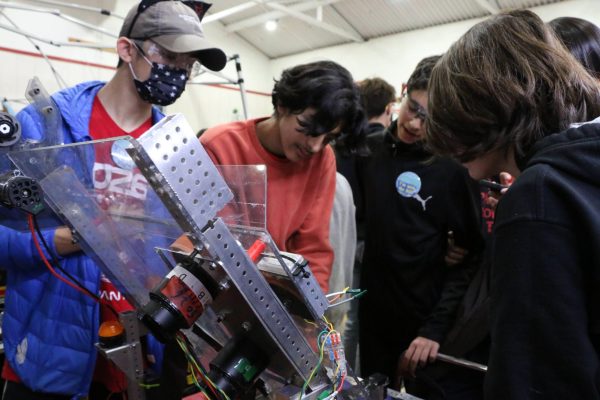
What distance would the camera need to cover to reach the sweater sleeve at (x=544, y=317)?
531 millimetres

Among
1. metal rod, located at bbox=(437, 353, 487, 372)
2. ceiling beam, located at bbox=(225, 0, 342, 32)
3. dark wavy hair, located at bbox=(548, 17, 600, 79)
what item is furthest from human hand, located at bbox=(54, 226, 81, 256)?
ceiling beam, located at bbox=(225, 0, 342, 32)

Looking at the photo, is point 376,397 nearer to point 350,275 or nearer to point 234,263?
point 234,263

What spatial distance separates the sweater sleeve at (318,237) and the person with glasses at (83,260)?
1.67ft

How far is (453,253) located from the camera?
149cm

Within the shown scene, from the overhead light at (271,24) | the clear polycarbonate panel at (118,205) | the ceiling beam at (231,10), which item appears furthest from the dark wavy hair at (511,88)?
the overhead light at (271,24)

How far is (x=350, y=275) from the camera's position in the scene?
164 centimetres

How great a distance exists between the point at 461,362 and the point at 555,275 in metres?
0.75

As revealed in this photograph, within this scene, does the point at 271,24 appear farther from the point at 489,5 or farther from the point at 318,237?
the point at 318,237

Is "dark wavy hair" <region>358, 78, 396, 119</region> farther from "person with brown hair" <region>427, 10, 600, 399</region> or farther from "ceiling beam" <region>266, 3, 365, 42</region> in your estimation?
"ceiling beam" <region>266, 3, 365, 42</region>

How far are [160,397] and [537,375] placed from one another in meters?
0.67

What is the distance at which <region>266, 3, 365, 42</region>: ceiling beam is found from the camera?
5.89 metres

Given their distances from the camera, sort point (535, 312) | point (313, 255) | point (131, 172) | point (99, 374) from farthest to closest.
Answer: point (313, 255), point (99, 374), point (131, 172), point (535, 312)

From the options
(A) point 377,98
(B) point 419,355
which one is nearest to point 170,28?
(B) point 419,355

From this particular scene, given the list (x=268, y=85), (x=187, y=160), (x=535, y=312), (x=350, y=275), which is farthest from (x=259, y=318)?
(x=268, y=85)
